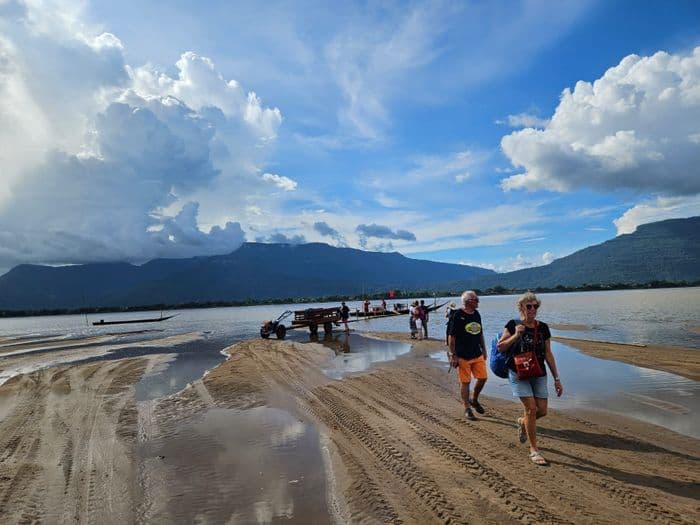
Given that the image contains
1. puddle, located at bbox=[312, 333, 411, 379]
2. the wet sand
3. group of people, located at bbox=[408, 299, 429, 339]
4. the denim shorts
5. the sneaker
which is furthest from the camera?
group of people, located at bbox=[408, 299, 429, 339]

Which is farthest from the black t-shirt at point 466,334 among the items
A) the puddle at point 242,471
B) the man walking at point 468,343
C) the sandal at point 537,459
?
the puddle at point 242,471

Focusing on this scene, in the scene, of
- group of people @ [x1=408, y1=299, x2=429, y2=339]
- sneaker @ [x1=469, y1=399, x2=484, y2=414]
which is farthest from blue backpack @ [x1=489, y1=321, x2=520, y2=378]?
group of people @ [x1=408, y1=299, x2=429, y2=339]

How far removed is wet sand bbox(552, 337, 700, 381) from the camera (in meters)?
11.6

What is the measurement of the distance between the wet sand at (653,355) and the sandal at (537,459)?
26.4 feet

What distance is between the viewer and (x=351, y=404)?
859cm

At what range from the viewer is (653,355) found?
14.0 metres

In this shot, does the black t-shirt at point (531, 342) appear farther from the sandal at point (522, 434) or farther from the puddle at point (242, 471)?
the puddle at point (242, 471)

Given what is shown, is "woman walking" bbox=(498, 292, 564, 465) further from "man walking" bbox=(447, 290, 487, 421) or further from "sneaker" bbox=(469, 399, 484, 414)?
"sneaker" bbox=(469, 399, 484, 414)

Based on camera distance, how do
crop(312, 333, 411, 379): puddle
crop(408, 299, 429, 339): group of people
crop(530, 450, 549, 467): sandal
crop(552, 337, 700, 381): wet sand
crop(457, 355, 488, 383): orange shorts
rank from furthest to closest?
crop(408, 299, 429, 339): group of people → crop(312, 333, 411, 379): puddle → crop(552, 337, 700, 381): wet sand → crop(457, 355, 488, 383): orange shorts → crop(530, 450, 549, 467): sandal

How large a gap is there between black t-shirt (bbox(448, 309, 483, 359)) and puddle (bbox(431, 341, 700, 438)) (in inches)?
93.9

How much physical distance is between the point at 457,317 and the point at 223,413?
517 cm

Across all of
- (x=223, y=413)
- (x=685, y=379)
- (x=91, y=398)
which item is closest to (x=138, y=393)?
(x=91, y=398)

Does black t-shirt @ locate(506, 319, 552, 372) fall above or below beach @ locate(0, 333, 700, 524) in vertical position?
above

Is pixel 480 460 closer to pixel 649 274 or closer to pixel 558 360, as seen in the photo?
pixel 558 360
